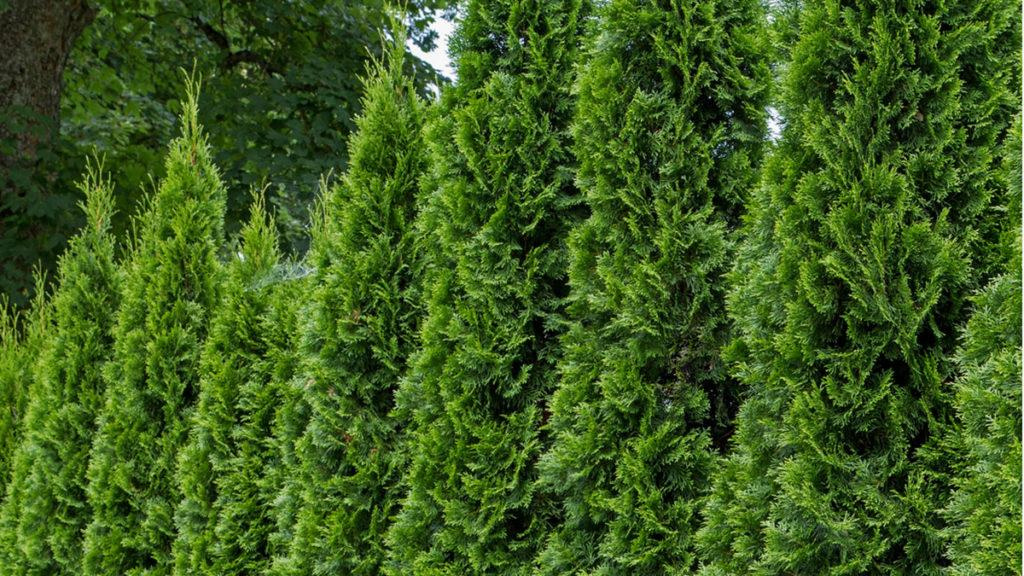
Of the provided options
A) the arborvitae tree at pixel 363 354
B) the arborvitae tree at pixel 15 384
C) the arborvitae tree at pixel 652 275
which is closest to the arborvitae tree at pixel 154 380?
the arborvitae tree at pixel 363 354

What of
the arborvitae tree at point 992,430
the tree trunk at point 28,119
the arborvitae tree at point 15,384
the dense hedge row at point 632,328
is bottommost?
the arborvitae tree at point 992,430

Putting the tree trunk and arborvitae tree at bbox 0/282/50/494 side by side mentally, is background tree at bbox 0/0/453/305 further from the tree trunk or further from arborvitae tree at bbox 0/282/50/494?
arborvitae tree at bbox 0/282/50/494

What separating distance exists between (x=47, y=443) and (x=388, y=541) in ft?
11.3

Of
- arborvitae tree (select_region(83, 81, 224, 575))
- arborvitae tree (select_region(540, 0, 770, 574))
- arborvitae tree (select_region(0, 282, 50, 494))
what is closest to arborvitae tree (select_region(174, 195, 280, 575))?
arborvitae tree (select_region(83, 81, 224, 575))

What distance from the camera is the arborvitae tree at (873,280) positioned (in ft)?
8.96

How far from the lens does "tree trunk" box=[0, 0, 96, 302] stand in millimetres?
8695

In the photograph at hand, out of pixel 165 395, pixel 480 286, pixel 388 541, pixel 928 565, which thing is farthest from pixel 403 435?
pixel 928 565

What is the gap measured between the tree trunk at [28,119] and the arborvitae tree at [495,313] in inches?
240

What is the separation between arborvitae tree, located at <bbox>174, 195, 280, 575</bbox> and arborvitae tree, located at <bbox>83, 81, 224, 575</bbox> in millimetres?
234

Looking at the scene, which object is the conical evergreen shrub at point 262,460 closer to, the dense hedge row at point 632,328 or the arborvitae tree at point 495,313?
the dense hedge row at point 632,328

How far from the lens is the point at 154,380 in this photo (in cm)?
560

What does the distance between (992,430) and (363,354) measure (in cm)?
280

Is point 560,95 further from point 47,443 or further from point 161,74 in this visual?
point 161,74

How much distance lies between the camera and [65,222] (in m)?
8.79
